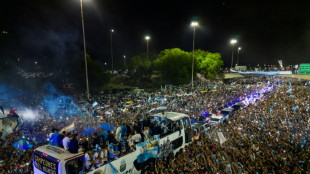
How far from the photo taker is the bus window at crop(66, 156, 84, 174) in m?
4.78

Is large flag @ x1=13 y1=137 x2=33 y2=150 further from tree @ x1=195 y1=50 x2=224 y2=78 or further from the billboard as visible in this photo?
tree @ x1=195 y1=50 x2=224 y2=78

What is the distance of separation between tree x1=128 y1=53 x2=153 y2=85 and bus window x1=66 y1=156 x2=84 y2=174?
132 feet

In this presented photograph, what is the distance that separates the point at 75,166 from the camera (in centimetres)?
492

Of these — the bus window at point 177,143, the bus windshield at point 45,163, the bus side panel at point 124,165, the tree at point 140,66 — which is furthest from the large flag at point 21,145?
the tree at point 140,66

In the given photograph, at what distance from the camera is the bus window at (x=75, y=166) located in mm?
4777

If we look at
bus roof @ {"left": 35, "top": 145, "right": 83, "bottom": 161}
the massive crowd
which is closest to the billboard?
the massive crowd

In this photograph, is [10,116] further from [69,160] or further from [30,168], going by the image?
[69,160]

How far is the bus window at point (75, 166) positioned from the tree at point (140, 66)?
4019 cm

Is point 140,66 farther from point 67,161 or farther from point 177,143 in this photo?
point 67,161

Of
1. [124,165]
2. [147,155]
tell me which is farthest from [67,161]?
[147,155]

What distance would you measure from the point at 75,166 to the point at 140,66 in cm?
4074

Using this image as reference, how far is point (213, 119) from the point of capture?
1450cm

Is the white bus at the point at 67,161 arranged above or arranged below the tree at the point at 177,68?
below

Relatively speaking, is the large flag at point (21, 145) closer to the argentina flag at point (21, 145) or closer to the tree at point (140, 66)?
the argentina flag at point (21, 145)
